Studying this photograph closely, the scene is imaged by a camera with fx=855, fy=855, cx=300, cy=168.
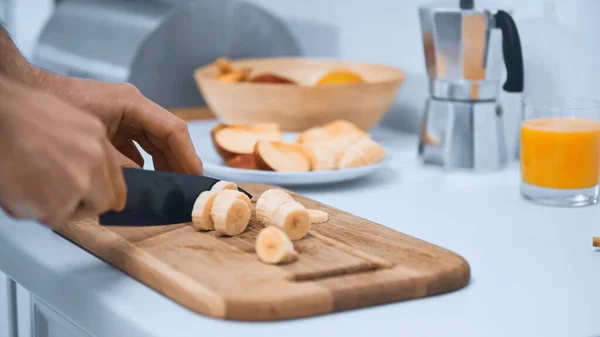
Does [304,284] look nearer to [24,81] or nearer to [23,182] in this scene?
[23,182]

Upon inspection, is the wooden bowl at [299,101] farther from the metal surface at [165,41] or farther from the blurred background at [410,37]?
the metal surface at [165,41]

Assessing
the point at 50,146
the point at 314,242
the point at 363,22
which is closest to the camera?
the point at 50,146

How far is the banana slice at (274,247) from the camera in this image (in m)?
0.82

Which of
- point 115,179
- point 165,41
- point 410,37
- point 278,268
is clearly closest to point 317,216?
point 278,268

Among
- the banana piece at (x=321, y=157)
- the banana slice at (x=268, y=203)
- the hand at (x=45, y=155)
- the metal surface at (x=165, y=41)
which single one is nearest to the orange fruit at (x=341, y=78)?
the banana piece at (x=321, y=157)

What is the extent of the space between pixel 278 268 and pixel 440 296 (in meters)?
0.16

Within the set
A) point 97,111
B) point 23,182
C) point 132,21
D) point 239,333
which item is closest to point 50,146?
point 23,182

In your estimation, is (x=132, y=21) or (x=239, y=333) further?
(x=132, y=21)

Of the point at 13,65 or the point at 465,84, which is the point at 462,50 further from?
the point at 13,65

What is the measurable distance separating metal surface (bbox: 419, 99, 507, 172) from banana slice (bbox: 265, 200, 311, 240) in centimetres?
51

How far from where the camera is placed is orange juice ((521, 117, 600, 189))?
1.13 meters

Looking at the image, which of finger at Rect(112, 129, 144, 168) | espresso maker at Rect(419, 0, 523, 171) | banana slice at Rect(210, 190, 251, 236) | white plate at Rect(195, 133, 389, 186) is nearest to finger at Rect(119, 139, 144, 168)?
finger at Rect(112, 129, 144, 168)

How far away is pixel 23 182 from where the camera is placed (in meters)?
0.71

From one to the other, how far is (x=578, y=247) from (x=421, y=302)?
263mm
